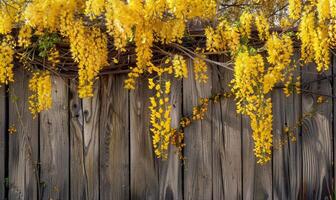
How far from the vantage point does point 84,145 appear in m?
4.16

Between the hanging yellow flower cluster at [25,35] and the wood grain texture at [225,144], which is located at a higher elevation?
the hanging yellow flower cluster at [25,35]

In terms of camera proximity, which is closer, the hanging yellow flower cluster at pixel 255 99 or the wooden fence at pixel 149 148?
the hanging yellow flower cluster at pixel 255 99

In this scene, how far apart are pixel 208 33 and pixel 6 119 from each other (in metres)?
1.67

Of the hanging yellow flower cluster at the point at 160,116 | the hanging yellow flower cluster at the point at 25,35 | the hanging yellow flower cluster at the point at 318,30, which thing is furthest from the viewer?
the hanging yellow flower cluster at the point at 160,116

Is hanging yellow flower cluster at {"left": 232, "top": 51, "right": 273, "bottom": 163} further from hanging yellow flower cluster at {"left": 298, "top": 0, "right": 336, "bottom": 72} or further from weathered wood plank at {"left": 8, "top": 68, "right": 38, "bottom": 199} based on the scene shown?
weathered wood plank at {"left": 8, "top": 68, "right": 38, "bottom": 199}

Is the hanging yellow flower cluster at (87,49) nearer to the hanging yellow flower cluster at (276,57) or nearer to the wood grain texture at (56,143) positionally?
the wood grain texture at (56,143)

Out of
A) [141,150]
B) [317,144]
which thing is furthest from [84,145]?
[317,144]

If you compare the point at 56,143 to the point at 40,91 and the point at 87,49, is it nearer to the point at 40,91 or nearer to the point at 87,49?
the point at 40,91

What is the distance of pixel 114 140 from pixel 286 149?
1297 millimetres

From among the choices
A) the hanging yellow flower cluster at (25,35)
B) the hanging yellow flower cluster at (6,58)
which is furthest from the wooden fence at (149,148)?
the hanging yellow flower cluster at (25,35)

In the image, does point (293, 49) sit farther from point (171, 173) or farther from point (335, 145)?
point (171, 173)

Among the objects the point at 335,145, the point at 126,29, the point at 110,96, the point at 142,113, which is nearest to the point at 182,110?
the point at 142,113

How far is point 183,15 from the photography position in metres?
3.75

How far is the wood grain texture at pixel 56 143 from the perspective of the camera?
4156 millimetres
